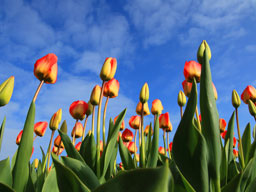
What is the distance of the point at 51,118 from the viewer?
1.62 metres

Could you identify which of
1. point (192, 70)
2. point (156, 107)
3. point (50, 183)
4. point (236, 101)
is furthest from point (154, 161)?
point (156, 107)

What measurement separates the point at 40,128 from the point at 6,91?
1.27m

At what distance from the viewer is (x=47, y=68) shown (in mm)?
1225

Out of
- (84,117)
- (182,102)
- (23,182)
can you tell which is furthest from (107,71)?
(23,182)

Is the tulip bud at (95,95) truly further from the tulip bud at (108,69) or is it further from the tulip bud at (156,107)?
the tulip bud at (156,107)

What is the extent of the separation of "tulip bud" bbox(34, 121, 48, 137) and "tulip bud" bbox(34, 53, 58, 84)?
3.21ft

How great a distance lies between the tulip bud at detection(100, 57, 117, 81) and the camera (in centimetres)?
138

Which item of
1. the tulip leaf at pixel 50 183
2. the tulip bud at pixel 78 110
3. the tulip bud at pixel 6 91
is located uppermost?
the tulip bud at pixel 78 110

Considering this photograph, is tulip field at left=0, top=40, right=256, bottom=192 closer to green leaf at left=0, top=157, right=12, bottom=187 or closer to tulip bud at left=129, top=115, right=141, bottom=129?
green leaf at left=0, top=157, right=12, bottom=187

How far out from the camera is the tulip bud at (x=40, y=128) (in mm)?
2115

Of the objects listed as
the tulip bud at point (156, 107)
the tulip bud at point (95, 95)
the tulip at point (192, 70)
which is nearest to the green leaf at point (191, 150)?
the tulip at point (192, 70)

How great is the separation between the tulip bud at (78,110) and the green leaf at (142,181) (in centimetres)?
141

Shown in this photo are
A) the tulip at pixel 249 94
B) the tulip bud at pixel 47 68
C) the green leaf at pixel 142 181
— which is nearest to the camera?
the green leaf at pixel 142 181

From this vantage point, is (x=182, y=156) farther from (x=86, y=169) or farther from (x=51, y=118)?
(x=51, y=118)
